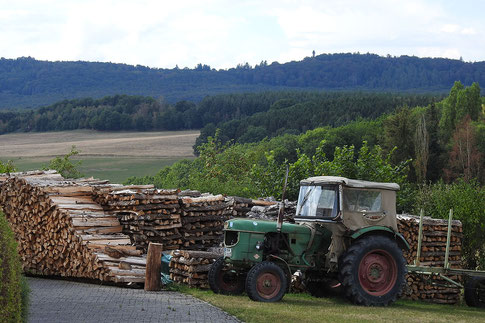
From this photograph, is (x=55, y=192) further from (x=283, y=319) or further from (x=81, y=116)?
(x=81, y=116)

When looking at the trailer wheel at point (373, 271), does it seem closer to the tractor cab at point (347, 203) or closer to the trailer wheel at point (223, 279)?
the tractor cab at point (347, 203)

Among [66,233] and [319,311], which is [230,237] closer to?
[319,311]

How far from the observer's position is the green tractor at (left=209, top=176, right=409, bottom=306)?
48.7ft

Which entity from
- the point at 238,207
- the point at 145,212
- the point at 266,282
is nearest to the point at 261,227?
the point at 266,282

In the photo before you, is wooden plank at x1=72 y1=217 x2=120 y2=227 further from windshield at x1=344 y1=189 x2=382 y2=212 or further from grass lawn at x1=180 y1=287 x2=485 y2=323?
windshield at x1=344 y1=189 x2=382 y2=212

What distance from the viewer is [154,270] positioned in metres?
16.7

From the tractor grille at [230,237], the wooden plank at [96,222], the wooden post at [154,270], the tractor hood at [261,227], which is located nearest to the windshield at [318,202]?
the tractor hood at [261,227]

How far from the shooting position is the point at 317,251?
1532cm

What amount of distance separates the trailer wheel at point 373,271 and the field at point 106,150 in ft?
226

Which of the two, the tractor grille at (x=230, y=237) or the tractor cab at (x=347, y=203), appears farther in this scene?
the tractor grille at (x=230, y=237)

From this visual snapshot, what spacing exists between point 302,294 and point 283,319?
4560mm

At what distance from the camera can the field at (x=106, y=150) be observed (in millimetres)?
91000

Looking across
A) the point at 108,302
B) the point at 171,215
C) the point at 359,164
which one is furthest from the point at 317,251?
the point at 359,164

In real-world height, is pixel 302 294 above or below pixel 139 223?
below
